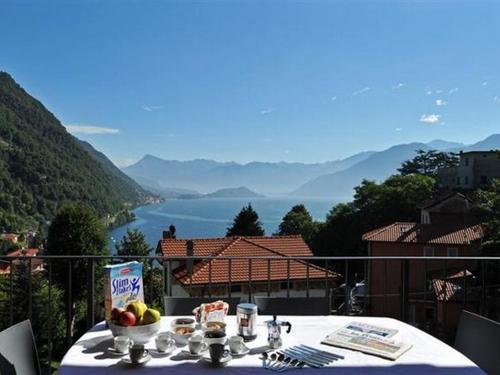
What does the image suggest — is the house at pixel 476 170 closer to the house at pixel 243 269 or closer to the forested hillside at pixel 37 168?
the house at pixel 243 269

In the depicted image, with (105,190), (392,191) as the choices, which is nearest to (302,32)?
(392,191)

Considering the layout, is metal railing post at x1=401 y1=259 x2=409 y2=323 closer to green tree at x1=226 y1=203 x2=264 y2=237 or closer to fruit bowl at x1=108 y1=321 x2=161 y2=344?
fruit bowl at x1=108 y1=321 x2=161 y2=344

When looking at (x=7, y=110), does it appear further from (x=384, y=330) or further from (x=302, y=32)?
(x=384, y=330)

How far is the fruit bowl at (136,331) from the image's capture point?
172 cm

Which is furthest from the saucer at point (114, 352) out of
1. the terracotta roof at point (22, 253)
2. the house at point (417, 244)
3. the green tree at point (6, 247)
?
the green tree at point (6, 247)

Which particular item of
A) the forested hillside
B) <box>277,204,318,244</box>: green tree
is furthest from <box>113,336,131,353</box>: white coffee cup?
the forested hillside

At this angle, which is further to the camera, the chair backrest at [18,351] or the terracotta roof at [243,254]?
the terracotta roof at [243,254]

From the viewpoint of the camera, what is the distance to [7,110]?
87875 mm

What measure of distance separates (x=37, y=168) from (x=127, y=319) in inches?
3199

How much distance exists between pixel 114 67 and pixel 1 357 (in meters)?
38.2

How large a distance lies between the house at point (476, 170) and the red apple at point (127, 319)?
153 ft

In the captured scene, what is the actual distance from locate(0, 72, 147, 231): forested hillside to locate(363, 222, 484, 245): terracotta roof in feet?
156

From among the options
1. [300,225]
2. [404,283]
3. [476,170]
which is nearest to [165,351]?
[404,283]

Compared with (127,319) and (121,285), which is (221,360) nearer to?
(127,319)
